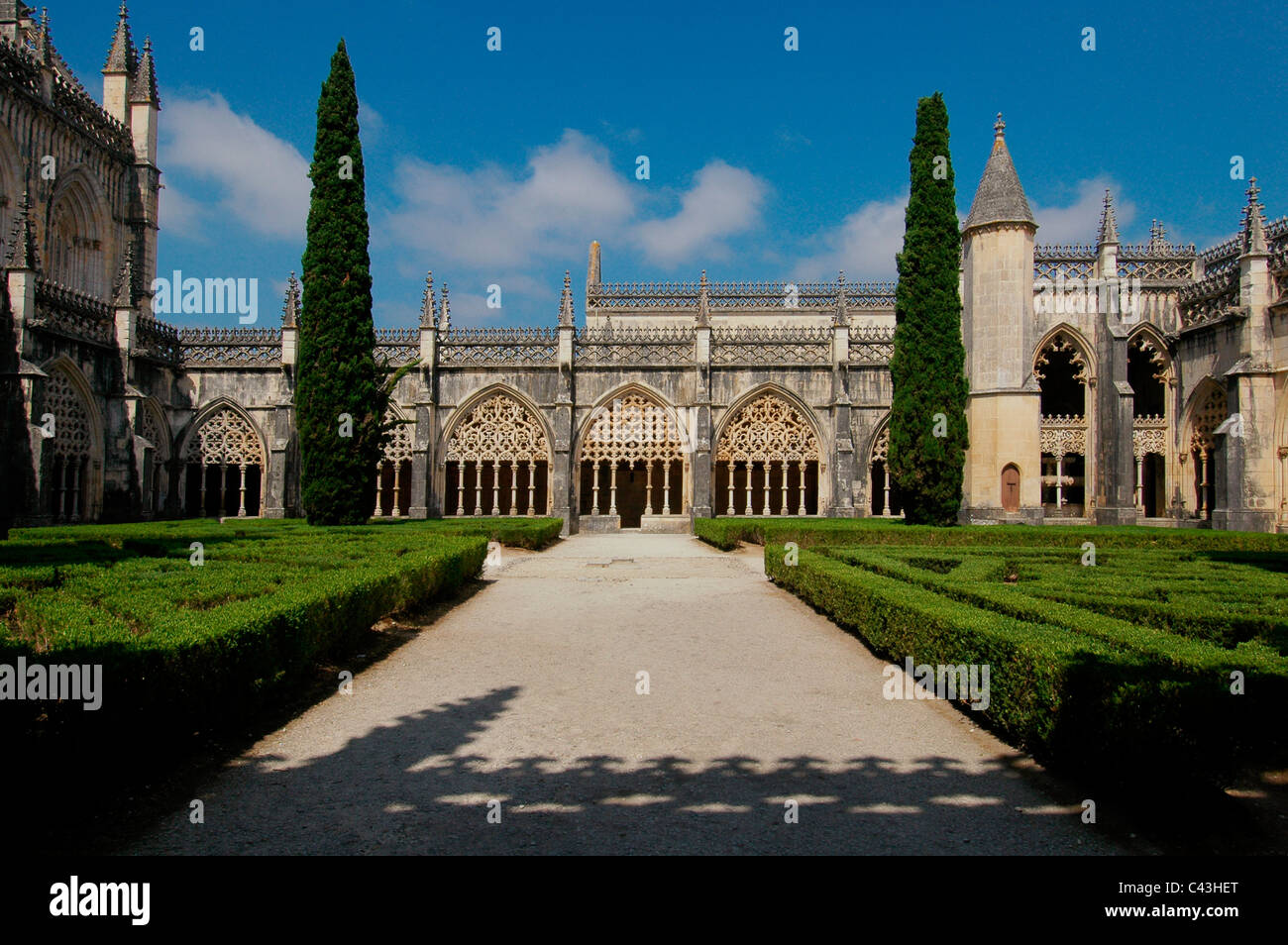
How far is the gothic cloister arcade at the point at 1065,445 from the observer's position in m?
24.7

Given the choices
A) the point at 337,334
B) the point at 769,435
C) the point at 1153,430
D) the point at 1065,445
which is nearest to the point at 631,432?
the point at 769,435

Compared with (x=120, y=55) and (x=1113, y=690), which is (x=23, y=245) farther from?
(x=1113, y=690)

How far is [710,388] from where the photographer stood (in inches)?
1039

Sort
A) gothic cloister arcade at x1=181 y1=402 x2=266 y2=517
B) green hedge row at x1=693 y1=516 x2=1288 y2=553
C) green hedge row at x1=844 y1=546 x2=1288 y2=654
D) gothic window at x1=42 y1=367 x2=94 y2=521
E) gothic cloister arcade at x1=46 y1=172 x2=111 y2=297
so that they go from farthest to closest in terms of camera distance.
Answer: gothic cloister arcade at x1=46 y1=172 x2=111 y2=297 → gothic cloister arcade at x1=181 y1=402 x2=266 y2=517 → gothic window at x1=42 y1=367 x2=94 y2=521 → green hedge row at x1=693 y1=516 x2=1288 y2=553 → green hedge row at x1=844 y1=546 x2=1288 y2=654

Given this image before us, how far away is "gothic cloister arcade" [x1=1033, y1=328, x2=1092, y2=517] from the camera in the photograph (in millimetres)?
Result: 24734

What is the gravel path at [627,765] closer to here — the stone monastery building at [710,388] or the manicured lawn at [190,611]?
the manicured lawn at [190,611]

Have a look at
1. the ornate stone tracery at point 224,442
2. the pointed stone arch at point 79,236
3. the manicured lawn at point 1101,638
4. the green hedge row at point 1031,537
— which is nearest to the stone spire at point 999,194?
the green hedge row at point 1031,537

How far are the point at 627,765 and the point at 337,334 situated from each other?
15.7 meters

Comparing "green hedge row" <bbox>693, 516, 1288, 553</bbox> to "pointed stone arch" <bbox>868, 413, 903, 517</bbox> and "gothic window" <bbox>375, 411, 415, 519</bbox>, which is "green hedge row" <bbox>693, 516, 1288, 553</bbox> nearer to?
"pointed stone arch" <bbox>868, 413, 903, 517</bbox>

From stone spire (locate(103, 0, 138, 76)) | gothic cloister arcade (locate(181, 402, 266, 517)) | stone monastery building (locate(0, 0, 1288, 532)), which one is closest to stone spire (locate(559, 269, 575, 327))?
stone monastery building (locate(0, 0, 1288, 532))

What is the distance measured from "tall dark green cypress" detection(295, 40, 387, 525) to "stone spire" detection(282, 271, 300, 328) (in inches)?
312

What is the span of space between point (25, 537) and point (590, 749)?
11.9 m
